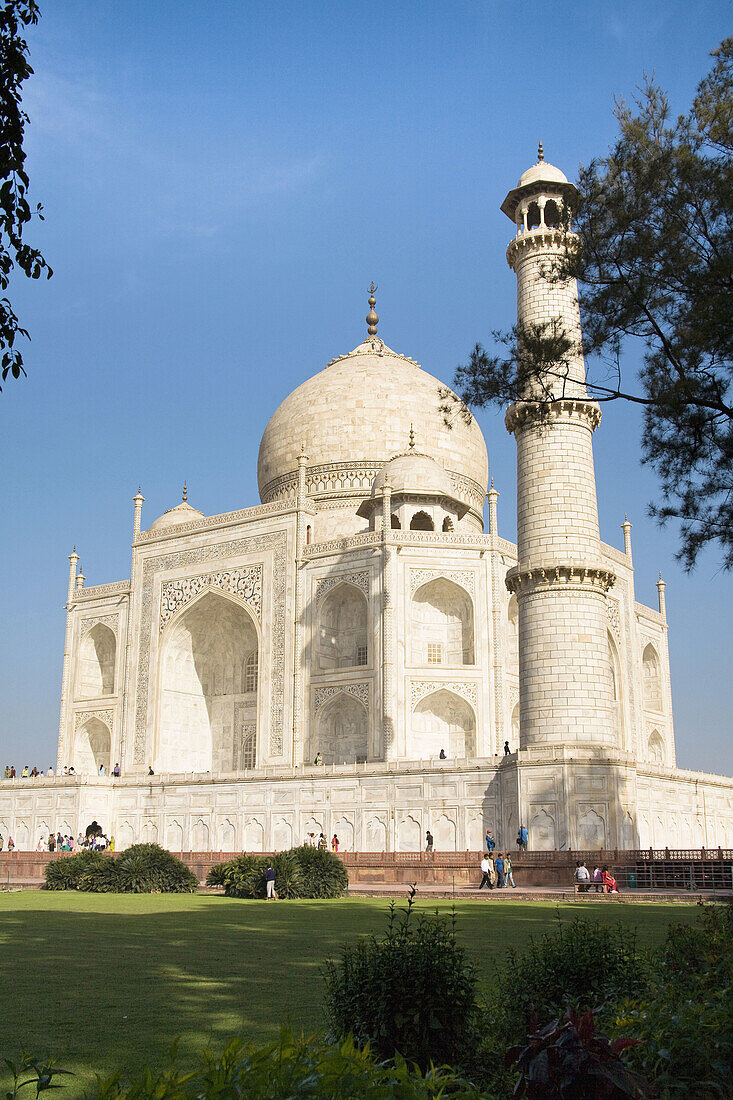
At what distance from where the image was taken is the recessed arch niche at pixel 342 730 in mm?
29141

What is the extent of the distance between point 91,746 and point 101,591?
5247 millimetres

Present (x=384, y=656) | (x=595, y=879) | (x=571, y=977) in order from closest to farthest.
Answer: (x=571, y=977)
(x=595, y=879)
(x=384, y=656)

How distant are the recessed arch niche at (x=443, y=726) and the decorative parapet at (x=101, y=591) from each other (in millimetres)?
11945

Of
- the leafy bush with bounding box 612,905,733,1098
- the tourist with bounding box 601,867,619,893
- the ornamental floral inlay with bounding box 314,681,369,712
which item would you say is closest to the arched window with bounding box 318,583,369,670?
the ornamental floral inlay with bounding box 314,681,369,712

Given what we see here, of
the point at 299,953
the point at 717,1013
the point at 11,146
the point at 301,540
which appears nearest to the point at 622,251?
the point at 11,146

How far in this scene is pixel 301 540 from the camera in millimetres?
31375

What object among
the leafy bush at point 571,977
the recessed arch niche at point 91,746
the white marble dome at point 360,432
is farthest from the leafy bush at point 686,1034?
the recessed arch niche at point 91,746

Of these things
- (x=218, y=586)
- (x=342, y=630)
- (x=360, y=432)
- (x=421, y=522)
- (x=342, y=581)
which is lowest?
(x=342, y=630)

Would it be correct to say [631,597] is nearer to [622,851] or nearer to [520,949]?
[622,851]

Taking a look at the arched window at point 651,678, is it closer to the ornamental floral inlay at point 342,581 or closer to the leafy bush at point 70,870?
the ornamental floral inlay at point 342,581

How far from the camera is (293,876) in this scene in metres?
16.6

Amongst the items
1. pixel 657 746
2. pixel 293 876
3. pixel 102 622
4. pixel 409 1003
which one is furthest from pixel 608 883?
pixel 102 622

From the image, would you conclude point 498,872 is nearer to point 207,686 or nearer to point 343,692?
point 343,692

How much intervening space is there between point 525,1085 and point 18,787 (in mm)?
29661
